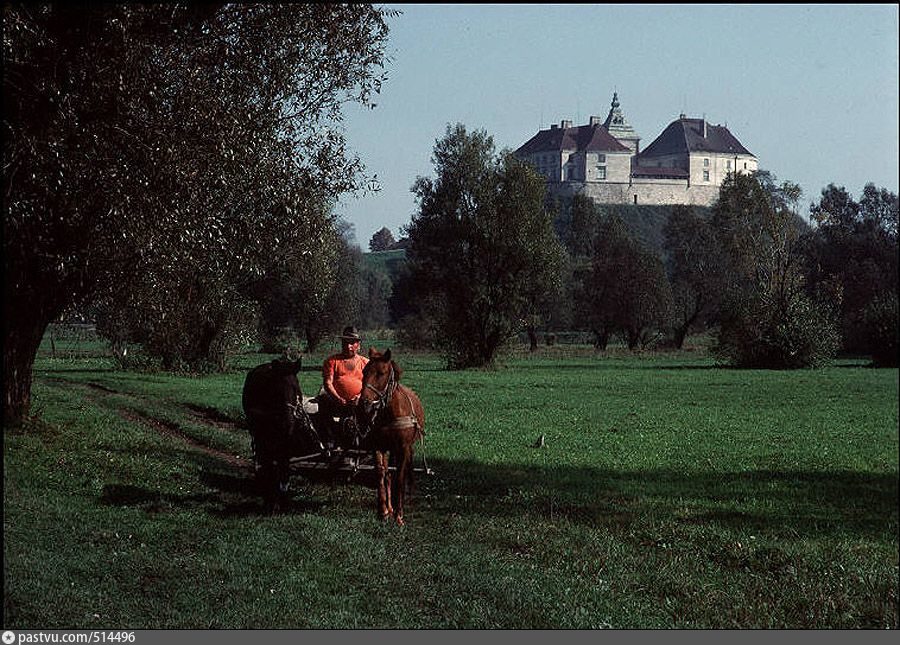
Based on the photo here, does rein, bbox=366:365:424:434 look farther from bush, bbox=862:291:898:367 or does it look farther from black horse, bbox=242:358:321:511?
bush, bbox=862:291:898:367

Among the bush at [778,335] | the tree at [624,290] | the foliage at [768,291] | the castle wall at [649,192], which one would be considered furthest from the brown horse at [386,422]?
the castle wall at [649,192]

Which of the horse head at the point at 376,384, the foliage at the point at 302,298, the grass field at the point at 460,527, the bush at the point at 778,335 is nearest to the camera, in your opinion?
the grass field at the point at 460,527

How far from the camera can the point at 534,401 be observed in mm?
32469

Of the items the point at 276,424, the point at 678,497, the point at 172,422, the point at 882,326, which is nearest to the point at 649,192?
the point at 882,326

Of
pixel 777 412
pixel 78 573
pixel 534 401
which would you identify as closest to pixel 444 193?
pixel 534 401

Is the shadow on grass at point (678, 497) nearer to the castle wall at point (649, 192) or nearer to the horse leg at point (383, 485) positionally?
the horse leg at point (383, 485)

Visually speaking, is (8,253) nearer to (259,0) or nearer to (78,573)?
(259,0)

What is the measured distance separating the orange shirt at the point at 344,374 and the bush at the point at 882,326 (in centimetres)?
1326

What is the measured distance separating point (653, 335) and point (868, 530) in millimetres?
51750

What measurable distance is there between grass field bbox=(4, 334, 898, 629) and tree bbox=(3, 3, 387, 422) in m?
2.53

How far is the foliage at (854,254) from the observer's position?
2438 cm

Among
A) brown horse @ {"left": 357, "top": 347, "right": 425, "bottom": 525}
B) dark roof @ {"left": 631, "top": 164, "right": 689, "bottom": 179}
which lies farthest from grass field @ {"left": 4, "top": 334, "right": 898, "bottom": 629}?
dark roof @ {"left": 631, "top": 164, "right": 689, "bottom": 179}

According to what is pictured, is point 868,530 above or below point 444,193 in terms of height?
below

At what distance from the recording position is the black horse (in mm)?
13578
